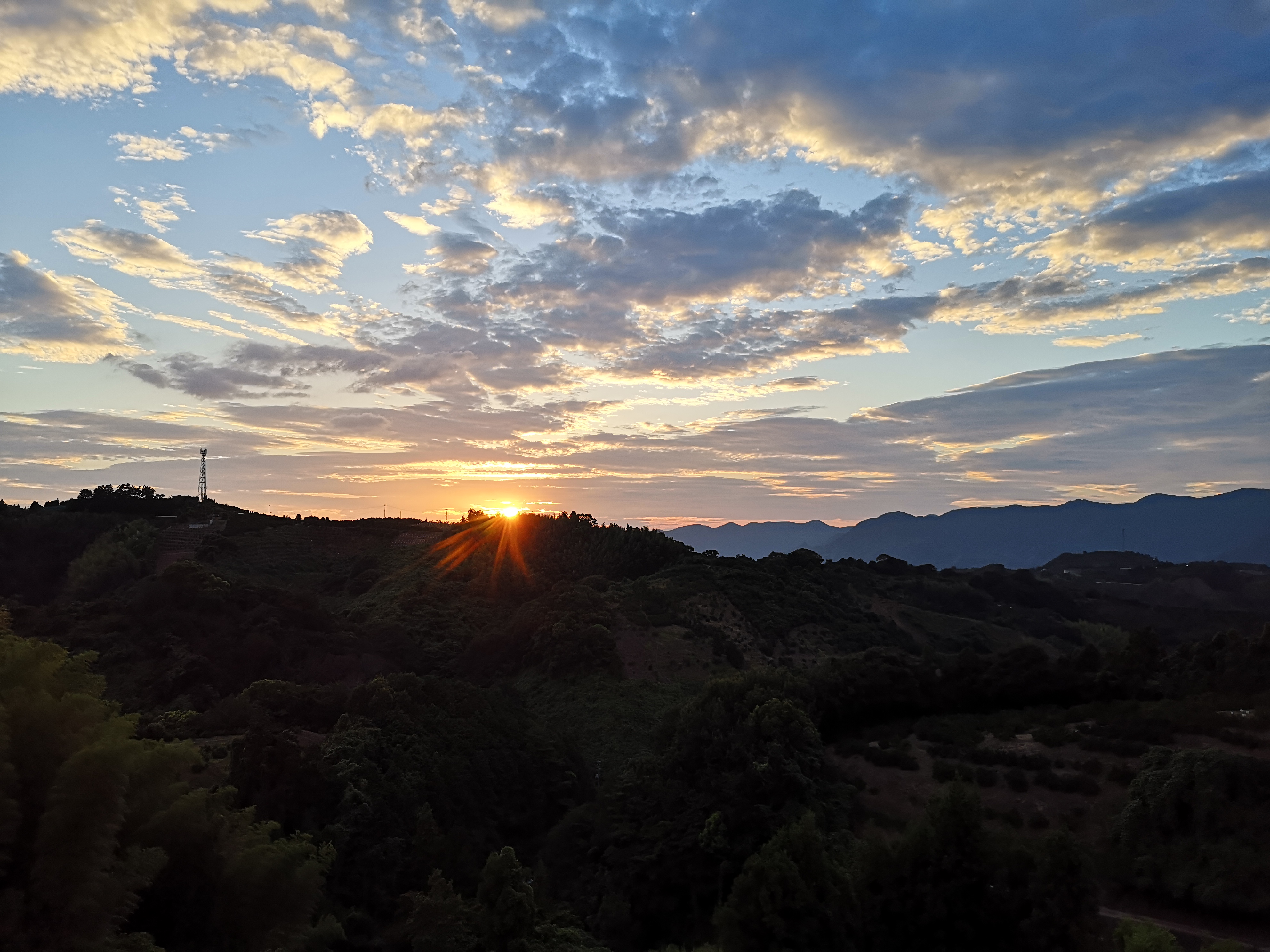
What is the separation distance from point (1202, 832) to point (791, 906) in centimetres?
922

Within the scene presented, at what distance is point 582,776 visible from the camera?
76.1ft

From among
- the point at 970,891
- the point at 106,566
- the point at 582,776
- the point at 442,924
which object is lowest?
the point at 582,776

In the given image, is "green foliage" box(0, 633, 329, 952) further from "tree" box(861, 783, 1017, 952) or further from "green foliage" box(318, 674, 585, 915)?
"tree" box(861, 783, 1017, 952)

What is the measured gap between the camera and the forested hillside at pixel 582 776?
23.7 feet

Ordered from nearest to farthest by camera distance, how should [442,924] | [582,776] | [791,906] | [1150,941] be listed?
[1150,941] → [442,924] → [791,906] → [582,776]

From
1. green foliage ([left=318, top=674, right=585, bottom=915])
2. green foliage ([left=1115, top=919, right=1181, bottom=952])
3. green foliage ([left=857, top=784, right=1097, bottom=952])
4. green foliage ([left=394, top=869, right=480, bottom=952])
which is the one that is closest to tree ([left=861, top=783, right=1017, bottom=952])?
green foliage ([left=857, top=784, right=1097, bottom=952])

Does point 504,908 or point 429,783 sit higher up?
point 504,908

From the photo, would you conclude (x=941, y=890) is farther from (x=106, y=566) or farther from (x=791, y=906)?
(x=106, y=566)

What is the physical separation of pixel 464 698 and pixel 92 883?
57.6ft

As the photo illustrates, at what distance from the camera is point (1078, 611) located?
207 ft

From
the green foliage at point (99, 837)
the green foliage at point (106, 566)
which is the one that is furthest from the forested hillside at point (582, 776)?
the green foliage at point (106, 566)

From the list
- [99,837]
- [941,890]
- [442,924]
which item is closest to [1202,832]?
[941,890]

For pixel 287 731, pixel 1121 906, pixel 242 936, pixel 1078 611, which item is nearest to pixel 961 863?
pixel 1121 906

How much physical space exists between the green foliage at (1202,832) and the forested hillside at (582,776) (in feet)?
0.18
